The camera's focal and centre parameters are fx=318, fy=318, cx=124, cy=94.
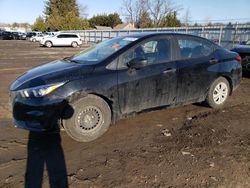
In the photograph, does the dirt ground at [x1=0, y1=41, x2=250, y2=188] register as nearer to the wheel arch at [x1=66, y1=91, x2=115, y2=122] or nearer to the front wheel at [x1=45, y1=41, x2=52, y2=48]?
the wheel arch at [x1=66, y1=91, x2=115, y2=122]

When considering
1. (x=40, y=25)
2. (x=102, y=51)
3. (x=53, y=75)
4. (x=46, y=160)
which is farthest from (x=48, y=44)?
(x=40, y=25)

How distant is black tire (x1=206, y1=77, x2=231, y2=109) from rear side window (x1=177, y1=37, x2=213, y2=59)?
65 cm

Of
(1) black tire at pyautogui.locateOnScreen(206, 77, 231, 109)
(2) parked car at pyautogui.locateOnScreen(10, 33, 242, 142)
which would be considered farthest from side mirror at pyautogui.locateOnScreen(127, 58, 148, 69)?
(1) black tire at pyautogui.locateOnScreen(206, 77, 231, 109)

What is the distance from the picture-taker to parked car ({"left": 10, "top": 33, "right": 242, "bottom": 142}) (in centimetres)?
462

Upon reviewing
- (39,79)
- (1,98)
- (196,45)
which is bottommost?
(1,98)

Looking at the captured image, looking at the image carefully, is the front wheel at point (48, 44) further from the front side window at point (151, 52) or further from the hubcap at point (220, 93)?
the front side window at point (151, 52)

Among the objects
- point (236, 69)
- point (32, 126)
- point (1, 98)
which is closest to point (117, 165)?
point (32, 126)

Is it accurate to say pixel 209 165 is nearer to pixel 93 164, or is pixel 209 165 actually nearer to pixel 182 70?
pixel 93 164

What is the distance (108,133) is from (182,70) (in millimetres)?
1783

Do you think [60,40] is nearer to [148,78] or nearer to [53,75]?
[148,78]

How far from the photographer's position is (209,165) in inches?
159

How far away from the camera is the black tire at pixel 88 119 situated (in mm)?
4707

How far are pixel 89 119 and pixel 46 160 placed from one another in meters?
0.96

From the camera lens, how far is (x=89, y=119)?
16.0 feet
